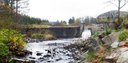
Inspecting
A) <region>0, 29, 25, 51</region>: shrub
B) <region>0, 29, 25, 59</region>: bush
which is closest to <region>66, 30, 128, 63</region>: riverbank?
<region>0, 29, 25, 59</region>: bush

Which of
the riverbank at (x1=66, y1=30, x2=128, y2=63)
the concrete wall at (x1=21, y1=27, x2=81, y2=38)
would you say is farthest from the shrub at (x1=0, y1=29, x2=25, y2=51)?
the concrete wall at (x1=21, y1=27, x2=81, y2=38)

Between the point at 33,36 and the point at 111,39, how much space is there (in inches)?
836

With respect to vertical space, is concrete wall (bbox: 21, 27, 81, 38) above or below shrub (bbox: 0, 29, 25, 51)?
below

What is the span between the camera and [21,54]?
8750 millimetres

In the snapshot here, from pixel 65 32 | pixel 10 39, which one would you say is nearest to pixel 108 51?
pixel 10 39

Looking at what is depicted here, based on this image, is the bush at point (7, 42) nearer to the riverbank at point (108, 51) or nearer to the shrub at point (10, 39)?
the shrub at point (10, 39)

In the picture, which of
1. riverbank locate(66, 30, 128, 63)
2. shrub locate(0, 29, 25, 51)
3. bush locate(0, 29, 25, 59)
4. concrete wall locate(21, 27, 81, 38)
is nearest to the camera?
riverbank locate(66, 30, 128, 63)

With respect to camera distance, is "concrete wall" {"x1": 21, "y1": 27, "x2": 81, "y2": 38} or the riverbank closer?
the riverbank

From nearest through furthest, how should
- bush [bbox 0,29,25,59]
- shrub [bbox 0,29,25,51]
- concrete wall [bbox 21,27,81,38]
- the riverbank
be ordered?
the riverbank < bush [bbox 0,29,25,59] < shrub [bbox 0,29,25,51] < concrete wall [bbox 21,27,81,38]

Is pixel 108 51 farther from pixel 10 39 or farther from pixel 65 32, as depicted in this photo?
pixel 65 32

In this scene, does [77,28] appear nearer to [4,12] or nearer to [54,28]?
[54,28]

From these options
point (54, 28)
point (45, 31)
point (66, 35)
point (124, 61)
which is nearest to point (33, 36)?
point (45, 31)

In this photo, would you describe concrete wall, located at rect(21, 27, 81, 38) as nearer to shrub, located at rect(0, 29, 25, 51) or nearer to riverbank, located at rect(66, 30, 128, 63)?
shrub, located at rect(0, 29, 25, 51)

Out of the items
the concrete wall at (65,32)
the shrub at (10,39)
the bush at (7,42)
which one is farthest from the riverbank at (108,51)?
the concrete wall at (65,32)
